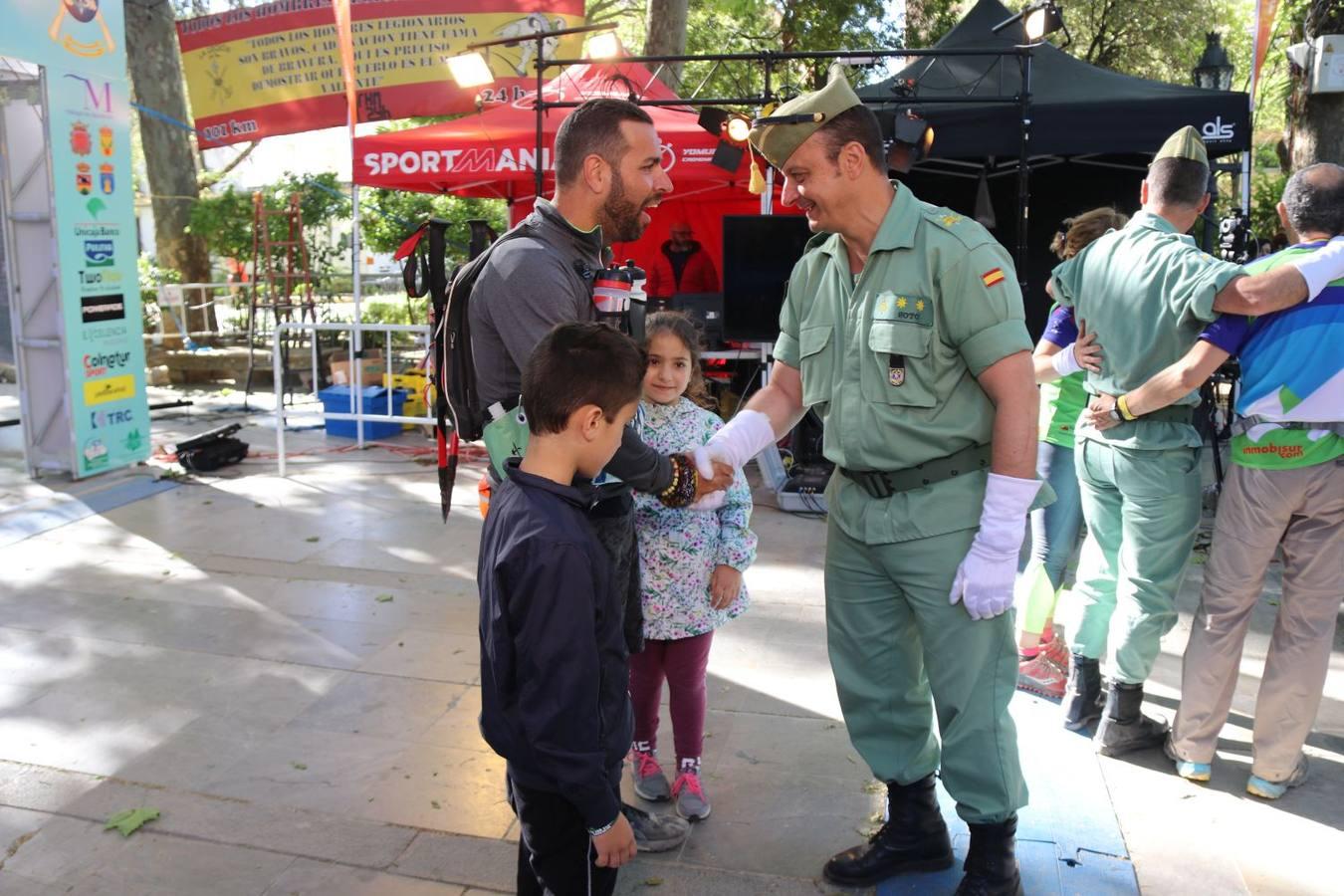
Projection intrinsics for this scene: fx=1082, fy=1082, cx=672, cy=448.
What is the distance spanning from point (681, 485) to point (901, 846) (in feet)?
3.79

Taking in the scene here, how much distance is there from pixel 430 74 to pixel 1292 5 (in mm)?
9927

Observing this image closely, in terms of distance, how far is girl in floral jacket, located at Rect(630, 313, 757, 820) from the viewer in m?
3.11

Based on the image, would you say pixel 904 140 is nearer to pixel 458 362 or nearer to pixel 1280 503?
pixel 1280 503

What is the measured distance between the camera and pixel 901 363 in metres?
2.62

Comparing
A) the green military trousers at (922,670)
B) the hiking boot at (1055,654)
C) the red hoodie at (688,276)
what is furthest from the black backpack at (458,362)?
the red hoodie at (688,276)

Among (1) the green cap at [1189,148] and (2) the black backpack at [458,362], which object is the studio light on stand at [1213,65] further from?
(2) the black backpack at [458,362]

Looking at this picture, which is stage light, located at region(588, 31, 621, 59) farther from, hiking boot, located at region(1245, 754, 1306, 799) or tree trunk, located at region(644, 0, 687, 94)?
hiking boot, located at region(1245, 754, 1306, 799)

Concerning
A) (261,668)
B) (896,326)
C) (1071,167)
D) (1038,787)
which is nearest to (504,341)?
(896,326)

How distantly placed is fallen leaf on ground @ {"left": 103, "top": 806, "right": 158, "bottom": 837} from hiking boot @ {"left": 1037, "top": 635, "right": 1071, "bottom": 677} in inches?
131

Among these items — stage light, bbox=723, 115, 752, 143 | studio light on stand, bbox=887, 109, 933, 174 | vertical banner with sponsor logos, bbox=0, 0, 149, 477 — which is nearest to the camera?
studio light on stand, bbox=887, 109, 933, 174

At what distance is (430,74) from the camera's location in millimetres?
14273

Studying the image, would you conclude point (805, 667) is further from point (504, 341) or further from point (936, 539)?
point (504, 341)

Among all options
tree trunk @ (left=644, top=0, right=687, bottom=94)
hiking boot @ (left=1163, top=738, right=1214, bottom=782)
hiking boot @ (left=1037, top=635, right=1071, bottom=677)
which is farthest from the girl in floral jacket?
tree trunk @ (left=644, top=0, right=687, bottom=94)

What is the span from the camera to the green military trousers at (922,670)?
105 inches
